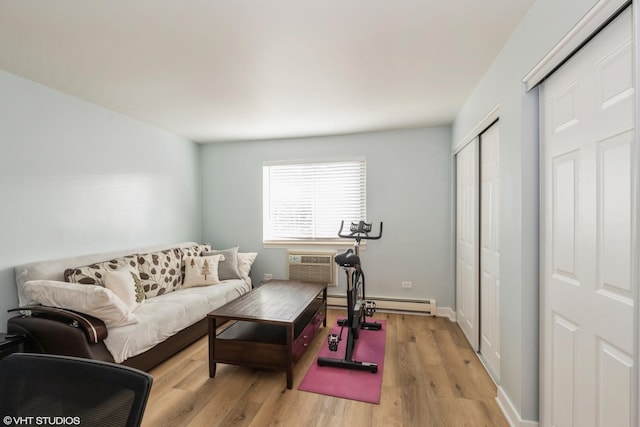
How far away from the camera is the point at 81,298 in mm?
2191

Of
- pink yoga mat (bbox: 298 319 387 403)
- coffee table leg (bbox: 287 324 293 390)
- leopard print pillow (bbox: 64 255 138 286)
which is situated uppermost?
leopard print pillow (bbox: 64 255 138 286)

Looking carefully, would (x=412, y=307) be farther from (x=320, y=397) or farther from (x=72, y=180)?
(x=72, y=180)

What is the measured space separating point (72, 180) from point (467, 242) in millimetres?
4062

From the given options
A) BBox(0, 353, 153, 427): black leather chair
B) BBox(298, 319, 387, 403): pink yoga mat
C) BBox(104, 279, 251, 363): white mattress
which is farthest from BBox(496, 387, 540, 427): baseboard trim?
BBox(104, 279, 251, 363): white mattress

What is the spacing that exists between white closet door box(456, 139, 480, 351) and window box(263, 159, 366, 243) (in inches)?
49.8

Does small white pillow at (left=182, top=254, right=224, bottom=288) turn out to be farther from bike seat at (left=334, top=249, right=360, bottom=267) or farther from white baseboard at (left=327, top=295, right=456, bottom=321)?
white baseboard at (left=327, top=295, right=456, bottom=321)

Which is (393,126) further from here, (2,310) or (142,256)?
(2,310)

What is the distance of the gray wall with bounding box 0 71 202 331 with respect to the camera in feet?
7.89

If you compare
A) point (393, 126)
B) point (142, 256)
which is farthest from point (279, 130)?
point (142, 256)

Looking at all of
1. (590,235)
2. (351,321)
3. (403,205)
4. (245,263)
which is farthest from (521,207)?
(245,263)

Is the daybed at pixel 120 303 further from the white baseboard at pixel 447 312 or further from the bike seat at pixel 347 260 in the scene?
the white baseboard at pixel 447 312

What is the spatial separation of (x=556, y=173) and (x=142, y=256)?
3726mm

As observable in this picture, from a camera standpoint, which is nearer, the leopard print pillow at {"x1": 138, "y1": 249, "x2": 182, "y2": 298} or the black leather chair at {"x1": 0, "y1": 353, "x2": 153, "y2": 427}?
the black leather chair at {"x1": 0, "y1": 353, "x2": 153, "y2": 427}

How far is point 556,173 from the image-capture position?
1562mm
